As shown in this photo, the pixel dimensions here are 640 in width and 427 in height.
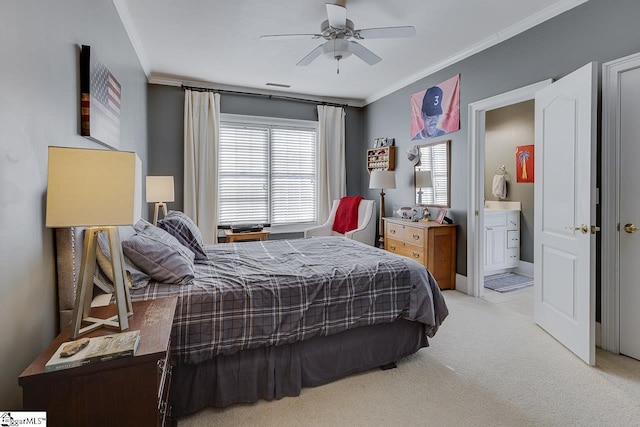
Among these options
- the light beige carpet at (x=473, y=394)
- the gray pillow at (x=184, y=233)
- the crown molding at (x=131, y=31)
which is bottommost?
the light beige carpet at (x=473, y=394)

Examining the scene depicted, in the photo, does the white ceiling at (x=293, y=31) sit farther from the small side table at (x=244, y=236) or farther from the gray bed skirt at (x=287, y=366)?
the gray bed skirt at (x=287, y=366)

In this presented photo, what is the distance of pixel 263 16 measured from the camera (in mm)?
2822

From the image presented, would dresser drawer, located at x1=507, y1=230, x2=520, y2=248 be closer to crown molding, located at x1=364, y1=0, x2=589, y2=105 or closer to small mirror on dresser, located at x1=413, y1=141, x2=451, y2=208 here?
small mirror on dresser, located at x1=413, y1=141, x2=451, y2=208

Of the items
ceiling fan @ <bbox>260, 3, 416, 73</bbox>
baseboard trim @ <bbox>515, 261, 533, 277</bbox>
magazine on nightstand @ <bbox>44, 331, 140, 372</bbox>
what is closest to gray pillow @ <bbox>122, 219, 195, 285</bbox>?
magazine on nightstand @ <bbox>44, 331, 140, 372</bbox>

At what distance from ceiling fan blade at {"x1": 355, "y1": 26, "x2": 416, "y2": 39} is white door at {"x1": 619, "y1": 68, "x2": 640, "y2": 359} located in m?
1.54

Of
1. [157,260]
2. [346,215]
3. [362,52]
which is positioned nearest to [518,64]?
[362,52]

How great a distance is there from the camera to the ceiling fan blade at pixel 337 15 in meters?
2.36

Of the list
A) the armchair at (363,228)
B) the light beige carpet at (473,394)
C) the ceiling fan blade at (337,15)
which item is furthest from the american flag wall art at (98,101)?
the armchair at (363,228)

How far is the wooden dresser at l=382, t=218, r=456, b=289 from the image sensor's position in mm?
3697

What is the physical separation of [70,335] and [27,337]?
5.8 inches

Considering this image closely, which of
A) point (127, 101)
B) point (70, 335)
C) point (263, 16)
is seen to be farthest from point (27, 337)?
point (263, 16)

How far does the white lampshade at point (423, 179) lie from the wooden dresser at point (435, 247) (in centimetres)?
55

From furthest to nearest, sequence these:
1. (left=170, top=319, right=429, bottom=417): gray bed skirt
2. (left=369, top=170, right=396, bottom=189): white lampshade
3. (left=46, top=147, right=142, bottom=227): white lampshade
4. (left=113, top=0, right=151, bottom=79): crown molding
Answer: (left=369, top=170, right=396, bottom=189): white lampshade → (left=113, top=0, right=151, bottom=79): crown molding → (left=170, top=319, right=429, bottom=417): gray bed skirt → (left=46, top=147, right=142, bottom=227): white lampshade

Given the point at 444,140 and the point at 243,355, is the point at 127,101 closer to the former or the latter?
the point at 243,355
